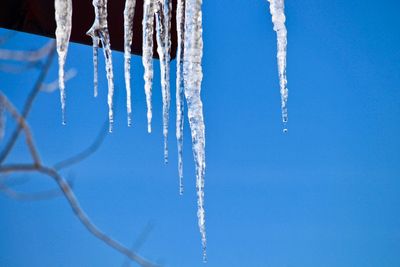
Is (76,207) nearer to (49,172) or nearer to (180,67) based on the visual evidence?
(49,172)

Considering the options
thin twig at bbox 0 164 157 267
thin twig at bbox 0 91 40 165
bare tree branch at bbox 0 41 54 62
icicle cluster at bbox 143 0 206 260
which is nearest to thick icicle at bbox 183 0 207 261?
icicle cluster at bbox 143 0 206 260

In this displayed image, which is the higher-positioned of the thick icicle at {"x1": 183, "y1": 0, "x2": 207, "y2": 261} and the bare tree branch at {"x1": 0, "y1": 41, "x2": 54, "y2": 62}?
the bare tree branch at {"x1": 0, "y1": 41, "x2": 54, "y2": 62}

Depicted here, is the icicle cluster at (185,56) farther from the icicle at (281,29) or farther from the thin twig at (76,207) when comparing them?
the thin twig at (76,207)

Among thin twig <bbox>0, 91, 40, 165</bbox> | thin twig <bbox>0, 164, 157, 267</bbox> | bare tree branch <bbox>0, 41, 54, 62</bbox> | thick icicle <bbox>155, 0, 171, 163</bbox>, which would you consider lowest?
thin twig <bbox>0, 164, 157, 267</bbox>

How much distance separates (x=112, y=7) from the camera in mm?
968

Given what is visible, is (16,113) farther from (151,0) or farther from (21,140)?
(21,140)

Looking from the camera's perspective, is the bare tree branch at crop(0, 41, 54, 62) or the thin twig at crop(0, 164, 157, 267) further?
the bare tree branch at crop(0, 41, 54, 62)

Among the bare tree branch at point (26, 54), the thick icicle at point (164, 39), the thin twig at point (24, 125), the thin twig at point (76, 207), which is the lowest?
the thin twig at point (76, 207)

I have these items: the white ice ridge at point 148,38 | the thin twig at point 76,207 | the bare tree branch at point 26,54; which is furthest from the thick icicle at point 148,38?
the bare tree branch at point 26,54

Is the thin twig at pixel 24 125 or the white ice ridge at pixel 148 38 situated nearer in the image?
the white ice ridge at pixel 148 38

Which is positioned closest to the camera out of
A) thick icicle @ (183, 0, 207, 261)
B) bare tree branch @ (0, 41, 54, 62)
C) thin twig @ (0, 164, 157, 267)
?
thick icicle @ (183, 0, 207, 261)

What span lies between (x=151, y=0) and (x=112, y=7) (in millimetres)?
133

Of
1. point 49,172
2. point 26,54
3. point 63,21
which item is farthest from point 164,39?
point 26,54

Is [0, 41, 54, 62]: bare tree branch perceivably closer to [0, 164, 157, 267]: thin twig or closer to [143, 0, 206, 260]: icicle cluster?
[0, 164, 157, 267]: thin twig
